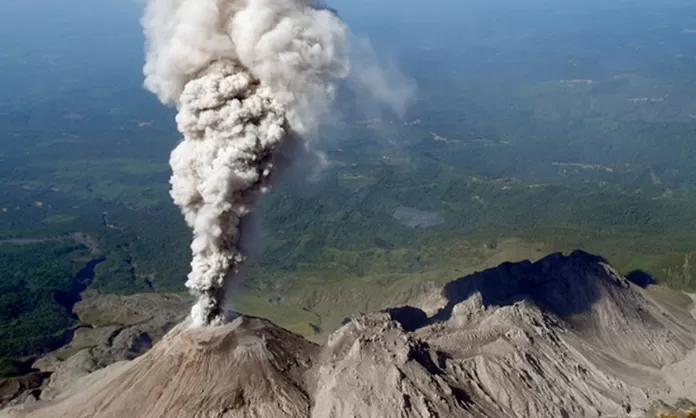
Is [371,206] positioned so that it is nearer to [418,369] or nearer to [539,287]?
[539,287]

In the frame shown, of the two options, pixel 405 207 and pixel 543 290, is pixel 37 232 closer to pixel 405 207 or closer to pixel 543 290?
Result: pixel 405 207

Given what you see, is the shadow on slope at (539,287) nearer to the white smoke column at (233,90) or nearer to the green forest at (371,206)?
the green forest at (371,206)

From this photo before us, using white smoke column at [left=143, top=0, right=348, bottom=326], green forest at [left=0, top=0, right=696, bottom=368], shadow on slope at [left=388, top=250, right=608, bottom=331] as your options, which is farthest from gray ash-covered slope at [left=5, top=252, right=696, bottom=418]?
green forest at [left=0, top=0, right=696, bottom=368]

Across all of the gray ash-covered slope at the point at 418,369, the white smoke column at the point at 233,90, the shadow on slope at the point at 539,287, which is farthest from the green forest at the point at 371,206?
the shadow on slope at the point at 539,287

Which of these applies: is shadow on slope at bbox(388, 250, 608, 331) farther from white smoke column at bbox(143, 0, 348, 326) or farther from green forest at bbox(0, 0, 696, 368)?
white smoke column at bbox(143, 0, 348, 326)

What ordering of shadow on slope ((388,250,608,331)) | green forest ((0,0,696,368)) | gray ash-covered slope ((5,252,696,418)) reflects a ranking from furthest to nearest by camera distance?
green forest ((0,0,696,368)), shadow on slope ((388,250,608,331)), gray ash-covered slope ((5,252,696,418))

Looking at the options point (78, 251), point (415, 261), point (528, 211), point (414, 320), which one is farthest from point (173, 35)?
point (528, 211)

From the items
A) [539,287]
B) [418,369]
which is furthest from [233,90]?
[539,287]
